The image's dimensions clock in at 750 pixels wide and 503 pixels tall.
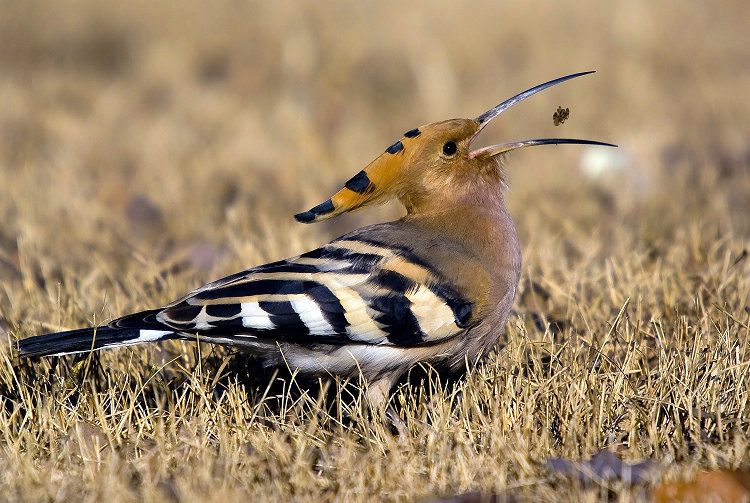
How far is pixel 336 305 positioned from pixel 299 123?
3.62 metres

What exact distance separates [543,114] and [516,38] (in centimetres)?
152

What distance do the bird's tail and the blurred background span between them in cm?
57

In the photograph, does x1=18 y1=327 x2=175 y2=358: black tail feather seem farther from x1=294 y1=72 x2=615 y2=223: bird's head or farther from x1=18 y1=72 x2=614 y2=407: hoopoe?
x1=294 y1=72 x2=615 y2=223: bird's head

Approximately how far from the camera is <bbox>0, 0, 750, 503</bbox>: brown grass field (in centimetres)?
230

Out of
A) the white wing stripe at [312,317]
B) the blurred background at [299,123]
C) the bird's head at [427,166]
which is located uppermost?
the blurred background at [299,123]

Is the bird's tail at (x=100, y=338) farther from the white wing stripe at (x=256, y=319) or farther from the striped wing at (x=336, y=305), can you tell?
the white wing stripe at (x=256, y=319)

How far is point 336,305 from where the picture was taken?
8.44ft

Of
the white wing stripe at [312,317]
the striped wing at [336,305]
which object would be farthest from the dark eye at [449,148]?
the white wing stripe at [312,317]

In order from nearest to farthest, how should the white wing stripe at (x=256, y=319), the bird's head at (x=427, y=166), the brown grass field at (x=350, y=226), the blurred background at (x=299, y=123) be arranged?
the brown grass field at (x=350, y=226)
the white wing stripe at (x=256, y=319)
the bird's head at (x=427, y=166)
the blurred background at (x=299, y=123)

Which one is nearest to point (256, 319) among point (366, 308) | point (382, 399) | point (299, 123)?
point (366, 308)

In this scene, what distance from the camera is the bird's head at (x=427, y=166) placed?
2996 mm

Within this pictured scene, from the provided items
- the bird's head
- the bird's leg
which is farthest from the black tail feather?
the bird's head

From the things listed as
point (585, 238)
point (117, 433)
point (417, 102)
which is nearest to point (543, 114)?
point (417, 102)

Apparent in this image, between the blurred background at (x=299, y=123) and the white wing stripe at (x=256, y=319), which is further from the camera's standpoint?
the blurred background at (x=299, y=123)
